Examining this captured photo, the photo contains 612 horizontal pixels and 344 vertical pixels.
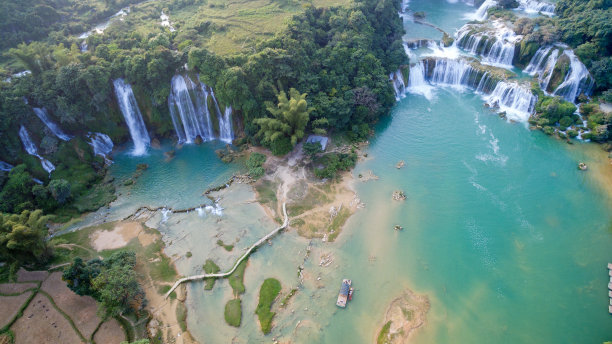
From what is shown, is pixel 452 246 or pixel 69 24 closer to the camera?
pixel 452 246

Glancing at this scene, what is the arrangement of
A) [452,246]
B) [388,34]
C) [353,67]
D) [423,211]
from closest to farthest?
[452,246], [423,211], [353,67], [388,34]

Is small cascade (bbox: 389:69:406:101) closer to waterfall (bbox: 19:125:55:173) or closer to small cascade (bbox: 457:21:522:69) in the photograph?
small cascade (bbox: 457:21:522:69)

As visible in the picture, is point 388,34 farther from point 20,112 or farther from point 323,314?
point 20,112

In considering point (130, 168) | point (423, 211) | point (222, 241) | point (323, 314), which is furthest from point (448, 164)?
point (130, 168)

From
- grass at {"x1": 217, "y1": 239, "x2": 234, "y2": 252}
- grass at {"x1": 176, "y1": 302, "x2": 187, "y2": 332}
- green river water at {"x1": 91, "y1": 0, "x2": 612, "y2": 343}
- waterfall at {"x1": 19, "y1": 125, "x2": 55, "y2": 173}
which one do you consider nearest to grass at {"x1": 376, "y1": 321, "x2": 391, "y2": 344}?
green river water at {"x1": 91, "y1": 0, "x2": 612, "y2": 343}

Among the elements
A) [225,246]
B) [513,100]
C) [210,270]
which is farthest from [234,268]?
[513,100]

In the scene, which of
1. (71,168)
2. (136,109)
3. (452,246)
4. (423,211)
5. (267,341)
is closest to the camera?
(267,341)

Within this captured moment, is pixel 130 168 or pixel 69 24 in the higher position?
pixel 69 24
